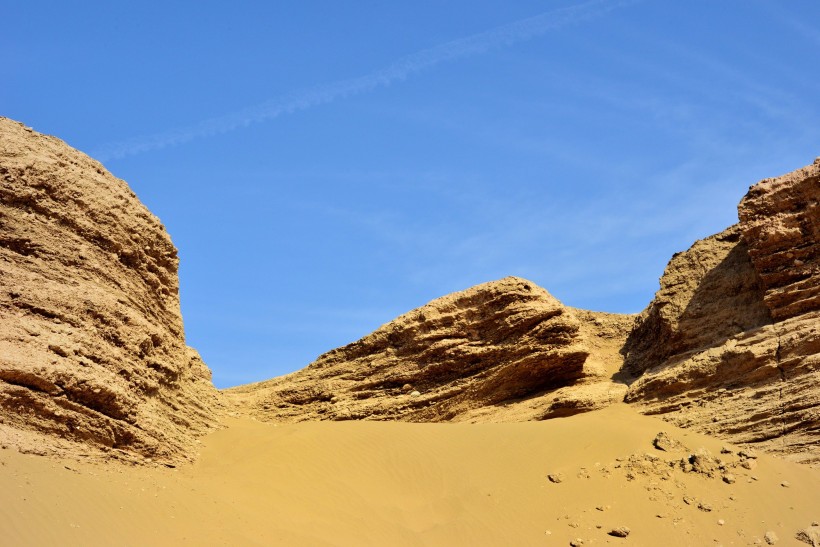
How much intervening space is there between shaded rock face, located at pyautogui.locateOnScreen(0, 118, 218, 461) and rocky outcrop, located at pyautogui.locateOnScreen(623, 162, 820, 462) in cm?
975

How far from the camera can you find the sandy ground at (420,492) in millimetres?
12453

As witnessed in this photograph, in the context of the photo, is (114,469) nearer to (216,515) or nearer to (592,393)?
(216,515)

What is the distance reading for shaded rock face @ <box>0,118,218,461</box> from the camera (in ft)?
44.4

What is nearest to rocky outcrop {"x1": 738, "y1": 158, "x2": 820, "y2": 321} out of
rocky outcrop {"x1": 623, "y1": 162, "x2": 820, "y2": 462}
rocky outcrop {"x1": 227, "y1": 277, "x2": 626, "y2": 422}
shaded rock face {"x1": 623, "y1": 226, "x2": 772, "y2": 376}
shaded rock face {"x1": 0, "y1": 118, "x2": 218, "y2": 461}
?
rocky outcrop {"x1": 623, "y1": 162, "x2": 820, "y2": 462}

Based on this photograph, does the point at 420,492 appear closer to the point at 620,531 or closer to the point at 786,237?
the point at 620,531

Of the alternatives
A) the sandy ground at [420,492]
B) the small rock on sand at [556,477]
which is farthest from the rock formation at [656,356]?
the small rock on sand at [556,477]

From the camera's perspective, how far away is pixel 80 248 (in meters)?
16.2

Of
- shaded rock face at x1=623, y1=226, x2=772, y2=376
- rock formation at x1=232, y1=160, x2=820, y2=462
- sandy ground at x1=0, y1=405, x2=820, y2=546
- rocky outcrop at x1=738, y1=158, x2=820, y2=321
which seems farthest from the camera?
shaded rock face at x1=623, y1=226, x2=772, y2=376

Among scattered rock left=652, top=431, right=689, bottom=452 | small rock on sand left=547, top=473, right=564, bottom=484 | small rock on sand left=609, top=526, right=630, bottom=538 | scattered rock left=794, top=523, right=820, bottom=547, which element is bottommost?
scattered rock left=794, top=523, right=820, bottom=547

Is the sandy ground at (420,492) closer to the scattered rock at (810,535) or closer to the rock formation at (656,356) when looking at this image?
the scattered rock at (810,535)

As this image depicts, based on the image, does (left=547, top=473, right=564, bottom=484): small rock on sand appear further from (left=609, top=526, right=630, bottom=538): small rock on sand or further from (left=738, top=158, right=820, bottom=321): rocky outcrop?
(left=738, top=158, right=820, bottom=321): rocky outcrop

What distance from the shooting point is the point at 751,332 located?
18281 mm

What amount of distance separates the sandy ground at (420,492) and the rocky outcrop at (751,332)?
0.67 m

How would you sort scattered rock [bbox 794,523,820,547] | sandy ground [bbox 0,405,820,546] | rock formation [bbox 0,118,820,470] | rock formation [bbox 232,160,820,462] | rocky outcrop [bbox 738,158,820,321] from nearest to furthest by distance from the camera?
sandy ground [bbox 0,405,820,546] → scattered rock [bbox 794,523,820,547] → rock formation [bbox 0,118,820,470] → rock formation [bbox 232,160,820,462] → rocky outcrop [bbox 738,158,820,321]
